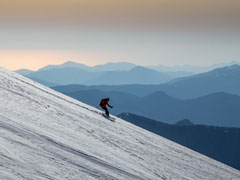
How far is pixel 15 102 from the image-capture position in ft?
37.3

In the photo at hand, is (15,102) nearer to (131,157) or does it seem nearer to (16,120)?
(16,120)

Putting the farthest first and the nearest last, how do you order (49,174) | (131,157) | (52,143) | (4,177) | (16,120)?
(131,157)
(16,120)
(52,143)
(49,174)
(4,177)

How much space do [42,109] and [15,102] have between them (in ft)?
3.96

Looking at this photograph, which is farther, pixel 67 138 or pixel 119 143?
pixel 119 143

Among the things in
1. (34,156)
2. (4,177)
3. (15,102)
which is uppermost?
(15,102)

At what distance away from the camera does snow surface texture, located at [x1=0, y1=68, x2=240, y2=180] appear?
20.7 feet

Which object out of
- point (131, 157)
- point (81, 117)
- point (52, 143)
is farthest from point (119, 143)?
point (52, 143)

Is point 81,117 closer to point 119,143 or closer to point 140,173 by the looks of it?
point 119,143

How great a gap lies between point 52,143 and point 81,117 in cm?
569

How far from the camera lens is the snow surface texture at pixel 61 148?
20.7 ft

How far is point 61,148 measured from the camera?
321 inches

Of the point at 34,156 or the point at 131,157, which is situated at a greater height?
the point at 131,157

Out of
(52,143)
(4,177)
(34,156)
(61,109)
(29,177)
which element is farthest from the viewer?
(61,109)

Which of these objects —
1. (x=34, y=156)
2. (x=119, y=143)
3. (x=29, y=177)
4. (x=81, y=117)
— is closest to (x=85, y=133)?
(x=119, y=143)
